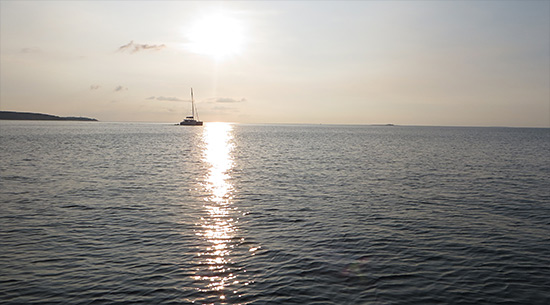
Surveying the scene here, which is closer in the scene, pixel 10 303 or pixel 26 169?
pixel 10 303

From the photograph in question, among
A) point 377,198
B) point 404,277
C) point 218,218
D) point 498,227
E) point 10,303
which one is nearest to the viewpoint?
point 10,303

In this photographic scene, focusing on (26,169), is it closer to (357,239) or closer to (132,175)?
(132,175)

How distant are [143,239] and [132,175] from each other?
25.9m

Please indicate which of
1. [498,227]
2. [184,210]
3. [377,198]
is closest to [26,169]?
[184,210]

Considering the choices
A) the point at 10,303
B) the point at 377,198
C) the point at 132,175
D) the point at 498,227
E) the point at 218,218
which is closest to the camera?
the point at 10,303

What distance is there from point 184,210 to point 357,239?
12891 millimetres

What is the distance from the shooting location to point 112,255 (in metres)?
17.3

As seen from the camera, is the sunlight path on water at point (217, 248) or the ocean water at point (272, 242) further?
the sunlight path on water at point (217, 248)

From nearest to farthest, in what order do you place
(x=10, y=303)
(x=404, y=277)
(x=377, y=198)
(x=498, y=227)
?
(x=10, y=303)
(x=404, y=277)
(x=498, y=227)
(x=377, y=198)

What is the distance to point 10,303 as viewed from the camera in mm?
12641

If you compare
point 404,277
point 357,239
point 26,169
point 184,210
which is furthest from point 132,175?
point 404,277

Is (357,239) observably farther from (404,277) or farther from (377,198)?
(377,198)

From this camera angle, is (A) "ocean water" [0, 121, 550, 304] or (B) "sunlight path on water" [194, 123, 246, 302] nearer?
(A) "ocean water" [0, 121, 550, 304]

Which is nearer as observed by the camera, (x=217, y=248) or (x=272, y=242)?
(x=217, y=248)
